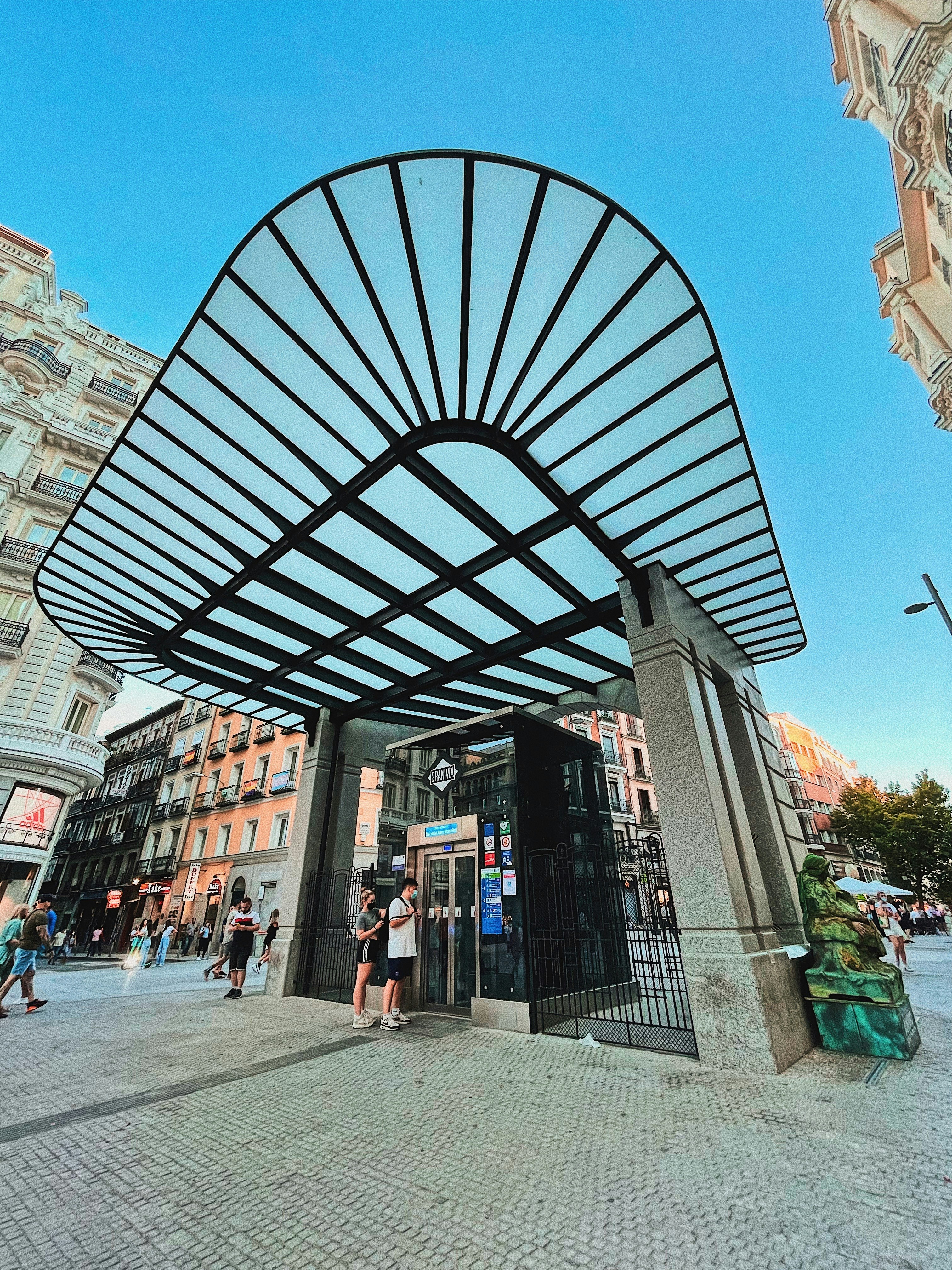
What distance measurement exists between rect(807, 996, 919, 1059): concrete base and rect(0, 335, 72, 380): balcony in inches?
1358

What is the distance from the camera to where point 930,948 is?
61.0 ft

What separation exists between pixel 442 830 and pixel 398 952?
169 centimetres

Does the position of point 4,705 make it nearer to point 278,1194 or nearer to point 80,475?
point 80,475

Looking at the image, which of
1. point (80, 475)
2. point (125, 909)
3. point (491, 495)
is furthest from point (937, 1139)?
point (125, 909)

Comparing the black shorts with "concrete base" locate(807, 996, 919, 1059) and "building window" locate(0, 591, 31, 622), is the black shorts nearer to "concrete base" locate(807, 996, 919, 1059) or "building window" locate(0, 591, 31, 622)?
"concrete base" locate(807, 996, 919, 1059)

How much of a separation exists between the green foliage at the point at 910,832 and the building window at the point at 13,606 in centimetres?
4800

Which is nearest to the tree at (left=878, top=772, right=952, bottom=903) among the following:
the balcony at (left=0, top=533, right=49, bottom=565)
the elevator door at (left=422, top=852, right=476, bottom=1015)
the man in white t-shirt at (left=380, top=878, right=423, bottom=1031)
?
the elevator door at (left=422, top=852, right=476, bottom=1015)

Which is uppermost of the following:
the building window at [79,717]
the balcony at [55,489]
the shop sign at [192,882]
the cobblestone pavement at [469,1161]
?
the balcony at [55,489]

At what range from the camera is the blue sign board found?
774cm

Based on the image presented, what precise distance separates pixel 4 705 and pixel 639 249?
79.2ft

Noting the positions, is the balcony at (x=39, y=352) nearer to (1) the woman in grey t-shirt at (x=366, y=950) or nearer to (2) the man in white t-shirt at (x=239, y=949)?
(2) the man in white t-shirt at (x=239, y=949)

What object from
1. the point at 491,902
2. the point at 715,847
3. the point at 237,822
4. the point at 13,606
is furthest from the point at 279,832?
the point at 715,847

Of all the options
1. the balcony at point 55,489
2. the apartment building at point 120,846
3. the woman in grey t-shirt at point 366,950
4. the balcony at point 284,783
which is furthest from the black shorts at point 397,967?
the apartment building at point 120,846

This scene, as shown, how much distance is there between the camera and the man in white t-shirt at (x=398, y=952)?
22.1ft
